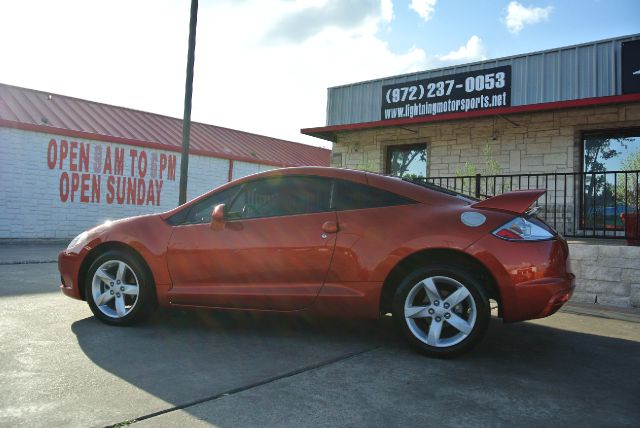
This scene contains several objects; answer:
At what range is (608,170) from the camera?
966cm

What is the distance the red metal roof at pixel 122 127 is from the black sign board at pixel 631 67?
14.3 metres

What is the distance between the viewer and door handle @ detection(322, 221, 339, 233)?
163 inches

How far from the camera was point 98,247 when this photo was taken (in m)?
4.88

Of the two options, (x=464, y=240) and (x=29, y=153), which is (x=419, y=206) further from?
(x=29, y=153)

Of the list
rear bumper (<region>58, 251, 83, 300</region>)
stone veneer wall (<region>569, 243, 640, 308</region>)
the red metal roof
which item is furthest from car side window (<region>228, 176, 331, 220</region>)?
the red metal roof

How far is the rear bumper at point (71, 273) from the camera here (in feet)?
16.1

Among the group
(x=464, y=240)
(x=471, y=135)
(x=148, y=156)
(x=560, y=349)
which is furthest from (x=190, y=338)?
(x=148, y=156)

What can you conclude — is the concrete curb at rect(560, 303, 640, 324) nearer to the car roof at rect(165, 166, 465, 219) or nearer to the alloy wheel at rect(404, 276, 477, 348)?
the alloy wheel at rect(404, 276, 477, 348)

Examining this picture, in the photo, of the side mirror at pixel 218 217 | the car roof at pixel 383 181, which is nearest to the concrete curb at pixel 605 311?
the car roof at pixel 383 181

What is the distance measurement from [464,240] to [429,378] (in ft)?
3.45

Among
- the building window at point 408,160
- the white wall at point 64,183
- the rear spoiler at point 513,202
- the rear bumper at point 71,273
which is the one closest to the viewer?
the rear spoiler at point 513,202

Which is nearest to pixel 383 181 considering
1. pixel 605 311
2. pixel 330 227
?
pixel 330 227

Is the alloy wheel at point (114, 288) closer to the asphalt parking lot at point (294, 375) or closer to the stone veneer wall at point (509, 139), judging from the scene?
the asphalt parking lot at point (294, 375)

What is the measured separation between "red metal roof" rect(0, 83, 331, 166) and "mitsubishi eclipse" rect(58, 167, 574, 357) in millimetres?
12454
